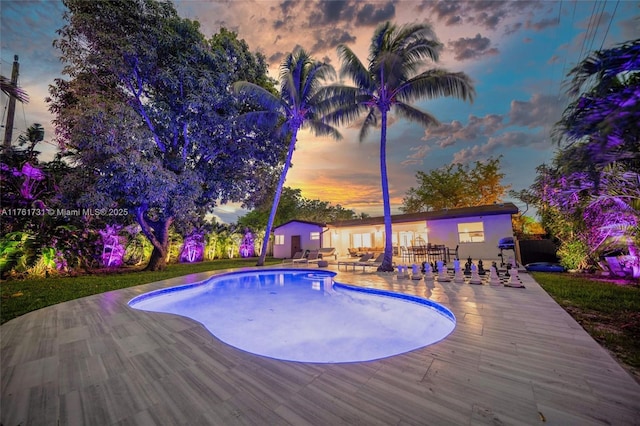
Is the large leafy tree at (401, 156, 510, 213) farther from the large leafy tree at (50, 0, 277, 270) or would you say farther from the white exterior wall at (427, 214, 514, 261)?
the large leafy tree at (50, 0, 277, 270)

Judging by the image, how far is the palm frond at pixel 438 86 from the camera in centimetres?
912

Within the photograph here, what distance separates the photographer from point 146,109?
11016 millimetres

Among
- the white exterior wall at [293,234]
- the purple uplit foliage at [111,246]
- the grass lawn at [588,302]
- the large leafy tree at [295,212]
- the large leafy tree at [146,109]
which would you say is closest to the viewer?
the grass lawn at [588,302]

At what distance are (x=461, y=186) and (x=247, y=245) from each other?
76.8 ft

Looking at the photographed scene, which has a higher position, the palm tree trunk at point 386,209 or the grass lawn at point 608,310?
the palm tree trunk at point 386,209

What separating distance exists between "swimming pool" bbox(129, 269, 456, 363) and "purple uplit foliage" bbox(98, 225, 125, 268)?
7805mm

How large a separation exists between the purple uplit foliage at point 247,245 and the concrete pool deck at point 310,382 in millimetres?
17974

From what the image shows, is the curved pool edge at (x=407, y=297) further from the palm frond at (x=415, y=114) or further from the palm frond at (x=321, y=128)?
the palm frond at (x=321, y=128)

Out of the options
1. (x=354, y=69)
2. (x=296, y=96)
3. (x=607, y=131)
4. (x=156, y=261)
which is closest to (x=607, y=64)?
(x=607, y=131)

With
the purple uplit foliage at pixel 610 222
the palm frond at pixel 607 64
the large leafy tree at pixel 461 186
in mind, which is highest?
the large leafy tree at pixel 461 186

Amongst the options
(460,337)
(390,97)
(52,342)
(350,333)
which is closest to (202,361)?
(52,342)

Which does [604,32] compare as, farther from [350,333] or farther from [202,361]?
[202,361]

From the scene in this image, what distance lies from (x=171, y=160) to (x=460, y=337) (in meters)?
13.2

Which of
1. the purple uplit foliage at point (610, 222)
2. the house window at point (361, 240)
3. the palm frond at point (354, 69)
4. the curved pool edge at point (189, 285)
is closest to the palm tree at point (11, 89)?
the curved pool edge at point (189, 285)
